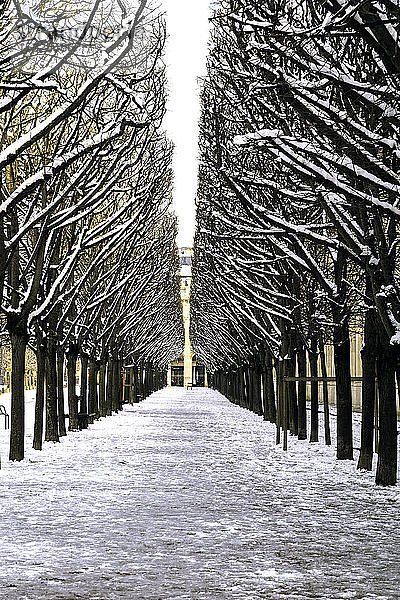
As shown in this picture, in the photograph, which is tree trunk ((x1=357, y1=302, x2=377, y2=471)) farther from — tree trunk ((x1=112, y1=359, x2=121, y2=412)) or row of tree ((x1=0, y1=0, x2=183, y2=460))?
tree trunk ((x1=112, y1=359, x2=121, y2=412))

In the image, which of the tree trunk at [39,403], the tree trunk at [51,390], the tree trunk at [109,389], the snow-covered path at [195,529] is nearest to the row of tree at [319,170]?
the snow-covered path at [195,529]

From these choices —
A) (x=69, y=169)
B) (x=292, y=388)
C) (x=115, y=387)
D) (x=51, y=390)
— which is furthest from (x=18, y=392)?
(x=115, y=387)

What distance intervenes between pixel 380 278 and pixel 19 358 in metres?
8.14

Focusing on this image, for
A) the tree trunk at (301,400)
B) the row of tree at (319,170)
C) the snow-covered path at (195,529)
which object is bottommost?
the snow-covered path at (195,529)

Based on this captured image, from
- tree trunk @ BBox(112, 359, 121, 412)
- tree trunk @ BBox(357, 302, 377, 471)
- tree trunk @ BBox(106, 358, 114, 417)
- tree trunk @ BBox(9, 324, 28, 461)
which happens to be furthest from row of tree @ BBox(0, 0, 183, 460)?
→ tree trunk @ BBox(357, 302, 377, 471)

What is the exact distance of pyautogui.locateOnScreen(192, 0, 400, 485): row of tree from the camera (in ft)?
35.1

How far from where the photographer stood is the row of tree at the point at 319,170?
35.1 ft

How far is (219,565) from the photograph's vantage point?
8.85 m

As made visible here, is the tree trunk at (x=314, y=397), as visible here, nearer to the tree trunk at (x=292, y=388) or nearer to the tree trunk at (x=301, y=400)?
the tree trunk at (x=301, y=400)

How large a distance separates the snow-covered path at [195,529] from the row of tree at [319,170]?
7.23 feet

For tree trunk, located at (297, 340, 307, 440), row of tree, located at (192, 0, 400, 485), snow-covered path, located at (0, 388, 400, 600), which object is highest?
row of tree, located at (192, 0, 400, 485)

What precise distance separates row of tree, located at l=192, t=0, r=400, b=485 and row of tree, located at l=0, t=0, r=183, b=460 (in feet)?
6.11

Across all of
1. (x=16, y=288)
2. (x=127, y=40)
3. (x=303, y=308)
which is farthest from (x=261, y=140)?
(x=303, y=308)

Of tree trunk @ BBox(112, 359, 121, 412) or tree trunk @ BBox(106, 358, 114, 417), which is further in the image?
tree trunk @ BBox(112, 359, 121, 412)
